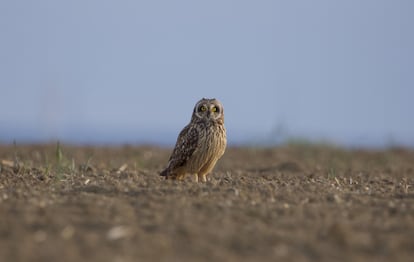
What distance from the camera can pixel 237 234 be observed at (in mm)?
5504

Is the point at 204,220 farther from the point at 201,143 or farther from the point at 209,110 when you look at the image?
the point at 209,110

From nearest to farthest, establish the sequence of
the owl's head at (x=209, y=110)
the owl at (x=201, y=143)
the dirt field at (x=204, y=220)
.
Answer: the dirt field at (x=204, y=220)
the owl at (x=201, y=143)
the owl's head at (x=209, y=110)

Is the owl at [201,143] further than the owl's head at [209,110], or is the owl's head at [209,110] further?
the owl's head at [209,110]

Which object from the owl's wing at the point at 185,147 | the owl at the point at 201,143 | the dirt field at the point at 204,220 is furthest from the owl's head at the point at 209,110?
the dirt field at the point at 204,220

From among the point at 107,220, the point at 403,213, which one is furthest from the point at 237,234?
the point at 403,213

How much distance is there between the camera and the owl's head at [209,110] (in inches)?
376

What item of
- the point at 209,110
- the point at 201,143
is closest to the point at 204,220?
the point at 201,143

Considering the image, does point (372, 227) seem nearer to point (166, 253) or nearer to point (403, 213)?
point (403, 213)

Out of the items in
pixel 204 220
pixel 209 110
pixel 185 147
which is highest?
pixel 209 110

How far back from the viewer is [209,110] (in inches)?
378

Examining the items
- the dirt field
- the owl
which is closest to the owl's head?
the owl

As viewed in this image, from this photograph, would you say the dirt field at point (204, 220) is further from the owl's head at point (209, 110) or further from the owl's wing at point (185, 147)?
the owl's head at point (209, 110)

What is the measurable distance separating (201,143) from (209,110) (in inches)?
19.4

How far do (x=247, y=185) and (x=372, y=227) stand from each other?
1.94 m
